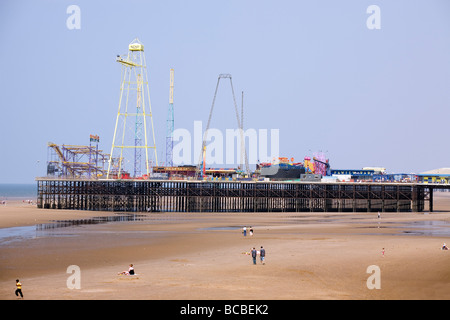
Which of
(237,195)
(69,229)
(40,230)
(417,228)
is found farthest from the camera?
(237,195)

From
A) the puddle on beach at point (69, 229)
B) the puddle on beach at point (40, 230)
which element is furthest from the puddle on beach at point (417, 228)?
the puddle on beach at point (40, 230)

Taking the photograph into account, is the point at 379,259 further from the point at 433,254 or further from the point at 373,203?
the point at 373,203

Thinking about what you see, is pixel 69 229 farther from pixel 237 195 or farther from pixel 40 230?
pixel 237 195

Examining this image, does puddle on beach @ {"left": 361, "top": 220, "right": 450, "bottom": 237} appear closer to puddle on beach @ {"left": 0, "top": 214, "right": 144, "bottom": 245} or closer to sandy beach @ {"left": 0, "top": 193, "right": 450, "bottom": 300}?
sandy beach @ {"left": 0, "top": 193, "right": 450, "bottom": 300}

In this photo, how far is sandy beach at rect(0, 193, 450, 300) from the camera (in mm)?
21703

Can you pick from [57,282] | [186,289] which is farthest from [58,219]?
[186,289]

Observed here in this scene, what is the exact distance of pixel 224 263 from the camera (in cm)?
2928

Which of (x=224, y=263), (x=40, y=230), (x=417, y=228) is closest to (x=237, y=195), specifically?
(x=417, y=228)

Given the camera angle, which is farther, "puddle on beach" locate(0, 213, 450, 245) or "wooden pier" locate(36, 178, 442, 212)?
"wooden pier" locate(36, 178, 442, 212)

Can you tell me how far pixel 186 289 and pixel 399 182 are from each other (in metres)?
67.9

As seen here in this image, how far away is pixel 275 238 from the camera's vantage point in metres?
41.3

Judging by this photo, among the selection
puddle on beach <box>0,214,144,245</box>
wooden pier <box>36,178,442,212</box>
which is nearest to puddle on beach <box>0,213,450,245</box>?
puddle on beach <box>0,214,144,245</box>

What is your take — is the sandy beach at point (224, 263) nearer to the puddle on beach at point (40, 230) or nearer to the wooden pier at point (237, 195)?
the puddle on beach at point (40, 230)
